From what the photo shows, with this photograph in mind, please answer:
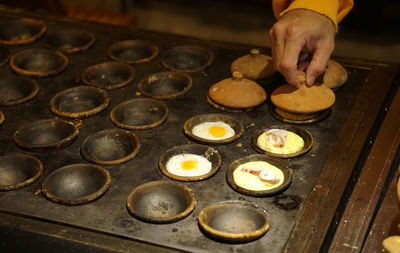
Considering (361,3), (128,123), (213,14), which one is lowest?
(213,14)

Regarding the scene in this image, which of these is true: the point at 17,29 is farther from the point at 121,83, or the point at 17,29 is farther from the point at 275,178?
the point at 275,178

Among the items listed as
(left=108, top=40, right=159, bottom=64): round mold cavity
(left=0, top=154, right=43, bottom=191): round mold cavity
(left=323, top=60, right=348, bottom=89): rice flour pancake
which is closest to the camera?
(left=0, top=154, right=43, bottom=191): round mold cavity

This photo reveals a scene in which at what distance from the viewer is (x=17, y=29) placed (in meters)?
4.22

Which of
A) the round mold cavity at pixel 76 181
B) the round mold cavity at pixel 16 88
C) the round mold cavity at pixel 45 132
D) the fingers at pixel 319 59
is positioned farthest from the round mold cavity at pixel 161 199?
the round mold cavity at pixel 16 88

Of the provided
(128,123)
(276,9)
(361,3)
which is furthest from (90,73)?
(361,3)

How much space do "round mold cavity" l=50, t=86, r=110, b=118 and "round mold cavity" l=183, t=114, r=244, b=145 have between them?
1.66 feet

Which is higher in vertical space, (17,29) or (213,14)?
(17,29)

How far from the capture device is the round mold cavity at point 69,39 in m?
4.04

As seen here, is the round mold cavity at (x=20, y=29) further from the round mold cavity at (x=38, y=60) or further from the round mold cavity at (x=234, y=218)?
the round mold cavity at (x=234, y=218)

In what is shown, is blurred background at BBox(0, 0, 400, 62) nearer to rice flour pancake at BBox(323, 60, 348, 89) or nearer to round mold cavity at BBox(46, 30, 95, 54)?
round mold cavity at BBox(46, 30, 95, 54)

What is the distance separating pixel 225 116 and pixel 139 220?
907mm

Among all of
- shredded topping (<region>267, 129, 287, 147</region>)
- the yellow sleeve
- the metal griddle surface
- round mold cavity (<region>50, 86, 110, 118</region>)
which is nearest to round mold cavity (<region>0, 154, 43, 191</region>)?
the metal griddle surface

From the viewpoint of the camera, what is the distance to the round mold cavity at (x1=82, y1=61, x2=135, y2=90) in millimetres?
3655

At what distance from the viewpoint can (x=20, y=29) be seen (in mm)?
4219
